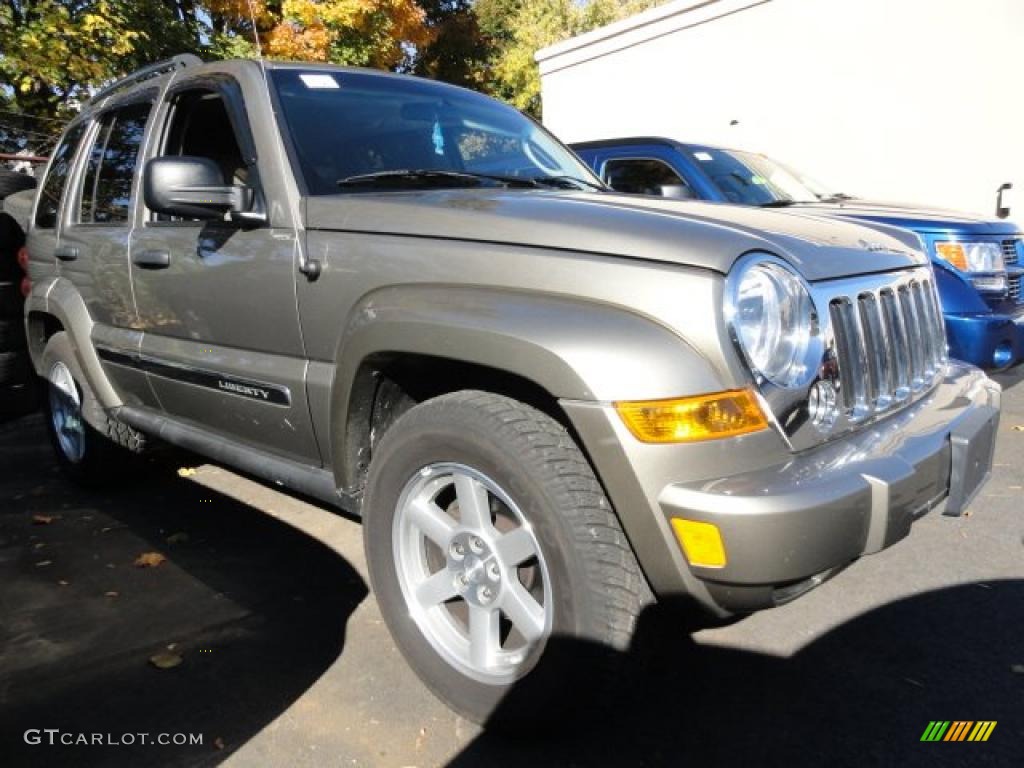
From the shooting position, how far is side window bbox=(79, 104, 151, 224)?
356 centimetres

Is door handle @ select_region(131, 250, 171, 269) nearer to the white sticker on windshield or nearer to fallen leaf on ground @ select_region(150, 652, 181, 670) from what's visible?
the white sticker on windshield

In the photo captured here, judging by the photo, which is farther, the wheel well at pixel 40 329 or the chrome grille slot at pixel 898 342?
the wheel well at pixel 40 329

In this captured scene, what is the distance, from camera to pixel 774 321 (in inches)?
74.3

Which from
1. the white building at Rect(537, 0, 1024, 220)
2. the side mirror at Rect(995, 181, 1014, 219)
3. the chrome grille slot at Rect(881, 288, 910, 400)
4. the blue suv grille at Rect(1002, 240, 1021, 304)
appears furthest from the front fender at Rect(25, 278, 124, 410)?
the side mirror at Rect(995, 181, 1014, 219)

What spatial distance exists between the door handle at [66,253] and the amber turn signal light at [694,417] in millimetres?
3210

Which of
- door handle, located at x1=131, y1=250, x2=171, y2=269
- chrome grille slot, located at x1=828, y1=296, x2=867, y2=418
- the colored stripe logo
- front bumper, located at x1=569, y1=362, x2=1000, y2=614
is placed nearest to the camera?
front bumper, located at x1=569, y1=362, x2=1000, y2=614

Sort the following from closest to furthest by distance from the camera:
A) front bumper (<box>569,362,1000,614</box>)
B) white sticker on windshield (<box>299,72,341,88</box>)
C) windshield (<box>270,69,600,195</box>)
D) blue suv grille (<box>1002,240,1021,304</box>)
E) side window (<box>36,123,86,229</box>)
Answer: front bumper (<box>569,362,1000,614</box>) → windshield (<box>270,69,600,195</box>) → white sticker on windshield (<box>299,72,341,88</box>) → side window (<box>36,123,86,229</box>) → blue suv grille (<box>1002,240,1021,304</box>)

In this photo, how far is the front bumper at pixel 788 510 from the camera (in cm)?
172

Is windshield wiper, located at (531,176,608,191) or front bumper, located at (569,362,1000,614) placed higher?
windshield wiper, located at (531,176,608,191)

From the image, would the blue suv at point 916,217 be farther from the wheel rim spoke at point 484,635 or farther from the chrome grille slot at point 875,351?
the wheel rim spoke at point 484,635

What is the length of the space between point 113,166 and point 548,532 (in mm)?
3032

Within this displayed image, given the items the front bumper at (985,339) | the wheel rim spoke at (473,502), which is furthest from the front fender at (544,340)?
the front bumper at (985,339)

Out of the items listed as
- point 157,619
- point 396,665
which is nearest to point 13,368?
point 157,619

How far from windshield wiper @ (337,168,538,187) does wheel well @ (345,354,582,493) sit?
2.38ft
